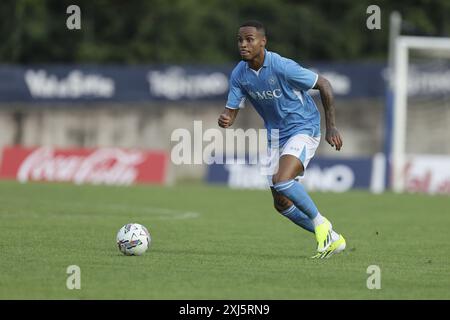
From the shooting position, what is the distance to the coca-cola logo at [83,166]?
100 ft

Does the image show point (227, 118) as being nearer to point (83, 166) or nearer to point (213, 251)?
point (213, 251)

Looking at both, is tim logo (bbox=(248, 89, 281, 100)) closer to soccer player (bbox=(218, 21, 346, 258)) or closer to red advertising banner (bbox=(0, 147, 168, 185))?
soccer player (bbox=(218, 21, 346, 258))

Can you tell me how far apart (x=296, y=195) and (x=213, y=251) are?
133 centimetres

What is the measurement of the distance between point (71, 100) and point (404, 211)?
16.7m

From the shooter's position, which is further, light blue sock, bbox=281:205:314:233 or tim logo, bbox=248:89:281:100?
light blue sock, bbox=281:205:314:233

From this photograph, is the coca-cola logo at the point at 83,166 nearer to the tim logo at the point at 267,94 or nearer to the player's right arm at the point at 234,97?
the player's right arm at the point at 234,97

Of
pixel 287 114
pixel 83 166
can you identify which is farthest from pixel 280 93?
pixel 83 166

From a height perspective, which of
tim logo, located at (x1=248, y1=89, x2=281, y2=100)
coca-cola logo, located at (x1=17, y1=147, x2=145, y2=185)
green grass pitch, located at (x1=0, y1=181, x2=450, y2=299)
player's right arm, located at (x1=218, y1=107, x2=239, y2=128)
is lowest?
green grass pitch, located at (x1=0, y1=181, x2=450, y2=299)

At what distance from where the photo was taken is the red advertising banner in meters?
30.6

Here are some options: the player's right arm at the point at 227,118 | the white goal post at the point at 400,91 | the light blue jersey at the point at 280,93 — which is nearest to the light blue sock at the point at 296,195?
the light blue jersey at the point at 280,93

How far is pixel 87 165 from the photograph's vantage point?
30.8 m

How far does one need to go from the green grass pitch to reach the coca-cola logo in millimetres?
7202

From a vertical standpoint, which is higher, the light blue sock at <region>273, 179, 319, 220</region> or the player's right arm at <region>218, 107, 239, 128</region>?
the player's right arm at <region>218, 107, 239, 128</region>

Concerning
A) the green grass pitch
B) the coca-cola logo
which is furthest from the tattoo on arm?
the coca-cola logo
